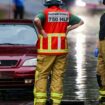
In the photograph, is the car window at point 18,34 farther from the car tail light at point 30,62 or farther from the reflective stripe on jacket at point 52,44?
the reflective stripe on jacket at point 52,44

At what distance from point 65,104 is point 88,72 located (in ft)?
15.7

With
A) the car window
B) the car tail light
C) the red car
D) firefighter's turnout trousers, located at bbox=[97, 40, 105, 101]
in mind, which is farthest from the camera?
the car window

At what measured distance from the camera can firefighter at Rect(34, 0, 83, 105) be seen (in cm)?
1012

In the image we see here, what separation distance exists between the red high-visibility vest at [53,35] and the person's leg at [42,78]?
11 cm

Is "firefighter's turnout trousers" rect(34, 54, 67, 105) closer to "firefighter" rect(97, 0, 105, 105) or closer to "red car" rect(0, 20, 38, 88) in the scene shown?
"firefighter" rect(97, 0, 105, 105)

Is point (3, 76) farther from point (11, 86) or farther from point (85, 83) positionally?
point (85, 83)

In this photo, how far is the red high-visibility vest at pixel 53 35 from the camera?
10148 millimetres

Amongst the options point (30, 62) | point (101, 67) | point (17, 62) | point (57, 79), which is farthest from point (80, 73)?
point (57, 79)

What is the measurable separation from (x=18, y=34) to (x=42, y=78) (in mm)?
3288

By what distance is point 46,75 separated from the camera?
1020cm

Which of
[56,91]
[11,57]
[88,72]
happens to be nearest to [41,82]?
[56,91]

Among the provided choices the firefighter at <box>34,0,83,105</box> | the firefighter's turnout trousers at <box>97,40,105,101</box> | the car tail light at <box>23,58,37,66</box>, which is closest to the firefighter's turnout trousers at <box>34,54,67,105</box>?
the firefighter at <box>34,0,83,105</box>

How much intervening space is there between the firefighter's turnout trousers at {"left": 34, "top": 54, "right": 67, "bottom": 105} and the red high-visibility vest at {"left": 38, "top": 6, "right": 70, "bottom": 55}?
99 mm

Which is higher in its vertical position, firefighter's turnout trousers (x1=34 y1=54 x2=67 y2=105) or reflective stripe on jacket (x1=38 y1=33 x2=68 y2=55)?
reflective stripe on jacket (x1=38 y1=33 x2=68 y2=55)
